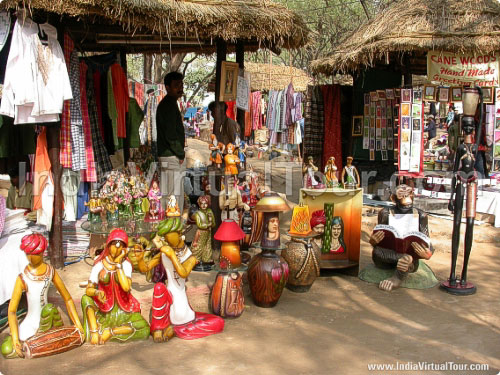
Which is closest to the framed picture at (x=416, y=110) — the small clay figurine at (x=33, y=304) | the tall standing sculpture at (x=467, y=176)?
the tall standing sculpture at (x=467, y=176)

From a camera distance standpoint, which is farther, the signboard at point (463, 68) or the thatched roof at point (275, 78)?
the thatched roof at point (275, 78)

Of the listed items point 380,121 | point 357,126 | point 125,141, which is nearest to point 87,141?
point 125,141

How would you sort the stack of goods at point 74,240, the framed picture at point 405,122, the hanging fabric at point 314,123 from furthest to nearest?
the hanging fabric at point 314,123 < the framed picture at point 405,122 < the stack of goods at point 74,240

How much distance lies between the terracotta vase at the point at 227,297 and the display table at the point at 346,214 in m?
1.63

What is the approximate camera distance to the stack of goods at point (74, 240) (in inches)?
243

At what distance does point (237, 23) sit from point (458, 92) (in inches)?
A: 150

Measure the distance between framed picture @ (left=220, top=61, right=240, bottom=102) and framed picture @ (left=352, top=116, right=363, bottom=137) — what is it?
373 centimetres

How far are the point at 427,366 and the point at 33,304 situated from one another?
9.84 ft

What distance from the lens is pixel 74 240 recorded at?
6258 mm

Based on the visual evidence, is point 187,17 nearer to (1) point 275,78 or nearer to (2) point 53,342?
(2) point 53,342

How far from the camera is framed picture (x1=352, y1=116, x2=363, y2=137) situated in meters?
9.48

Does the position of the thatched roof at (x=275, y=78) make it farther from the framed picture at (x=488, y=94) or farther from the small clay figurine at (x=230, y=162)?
the small clay figurine at (x=230, y=162)

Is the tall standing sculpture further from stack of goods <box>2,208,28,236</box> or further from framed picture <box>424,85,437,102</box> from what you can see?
stack of goods <box>2,208,28,236</box>

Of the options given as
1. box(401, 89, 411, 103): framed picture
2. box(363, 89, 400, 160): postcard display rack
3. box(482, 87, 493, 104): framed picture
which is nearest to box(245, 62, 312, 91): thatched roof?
box(363, 89, 400, 160): postcard display rack
